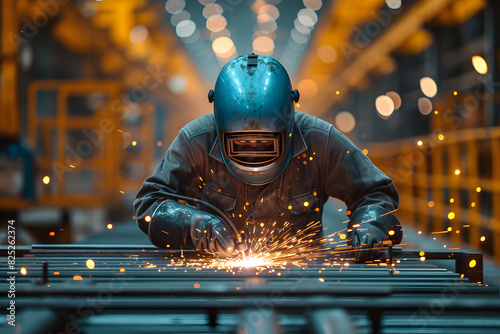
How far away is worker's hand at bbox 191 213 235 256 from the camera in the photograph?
78.0 inches

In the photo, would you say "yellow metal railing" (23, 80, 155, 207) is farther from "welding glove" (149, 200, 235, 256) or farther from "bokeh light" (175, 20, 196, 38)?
"welding glove" (149, 200, 235, 256)

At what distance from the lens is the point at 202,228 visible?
2035 mm

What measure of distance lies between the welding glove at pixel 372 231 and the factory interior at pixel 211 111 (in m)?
0.07

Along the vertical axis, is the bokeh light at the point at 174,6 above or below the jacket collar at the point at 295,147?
above

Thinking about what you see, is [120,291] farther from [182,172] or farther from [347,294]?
[182,172]

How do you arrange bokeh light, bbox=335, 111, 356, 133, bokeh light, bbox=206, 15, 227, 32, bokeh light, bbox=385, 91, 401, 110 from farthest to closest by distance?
bokeh light, bbox=335, 111, 356, 133 < bokeh light, bbox=385, 91, 401, 110 < bokeh light, bbox=206, 15, 227, 32

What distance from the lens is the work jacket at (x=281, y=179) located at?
7.57 feet

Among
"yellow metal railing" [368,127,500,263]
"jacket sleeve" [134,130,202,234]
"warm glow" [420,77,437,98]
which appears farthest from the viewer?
"warm glow" [420,77,437,98]

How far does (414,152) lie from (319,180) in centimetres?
470

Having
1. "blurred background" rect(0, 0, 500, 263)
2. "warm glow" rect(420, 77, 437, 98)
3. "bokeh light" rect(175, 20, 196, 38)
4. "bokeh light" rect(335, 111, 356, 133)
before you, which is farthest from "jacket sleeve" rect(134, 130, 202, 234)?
"bokeh light" rect(335, 111, 356, 133)

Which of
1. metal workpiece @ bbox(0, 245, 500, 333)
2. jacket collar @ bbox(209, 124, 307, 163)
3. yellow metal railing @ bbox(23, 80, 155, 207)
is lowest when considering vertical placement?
metal workpiece @ bbox(0, 245, 500, 333)

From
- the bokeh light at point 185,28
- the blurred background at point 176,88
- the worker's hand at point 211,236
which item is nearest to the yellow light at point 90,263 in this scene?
the worker's hand at point 211,236

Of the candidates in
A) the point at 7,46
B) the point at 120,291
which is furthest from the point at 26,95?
the point at 120,291

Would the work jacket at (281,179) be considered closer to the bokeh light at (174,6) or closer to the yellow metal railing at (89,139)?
the yellow metal railing at (89,139)
